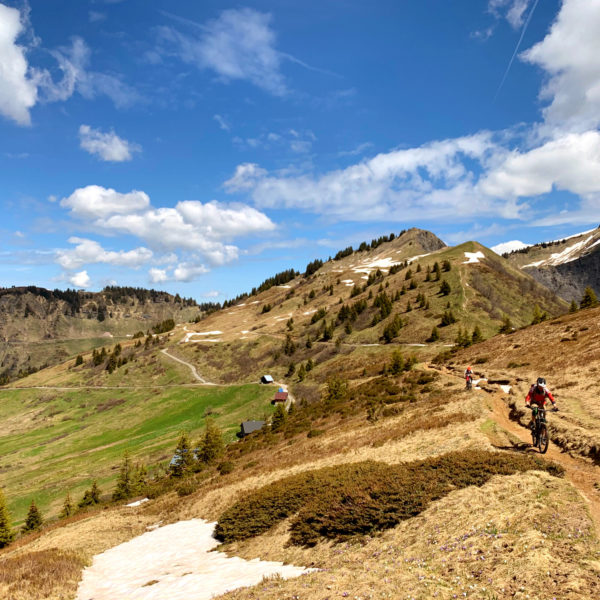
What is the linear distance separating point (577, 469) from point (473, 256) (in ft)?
522

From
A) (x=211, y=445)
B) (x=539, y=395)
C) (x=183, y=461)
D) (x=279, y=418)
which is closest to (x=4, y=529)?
(x=183, y=461)

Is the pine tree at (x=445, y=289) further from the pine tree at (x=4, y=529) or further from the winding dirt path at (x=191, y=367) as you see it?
the pine tree at (x=4, y=529)

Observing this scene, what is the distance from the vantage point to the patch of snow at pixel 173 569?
43.1ft

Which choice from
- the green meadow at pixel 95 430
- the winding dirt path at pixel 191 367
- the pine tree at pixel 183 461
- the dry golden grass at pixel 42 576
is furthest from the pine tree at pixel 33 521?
the winding dirt path at pixel 191 367

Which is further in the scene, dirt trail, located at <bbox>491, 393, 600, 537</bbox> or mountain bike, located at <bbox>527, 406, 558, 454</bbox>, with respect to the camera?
mountain bike, located at <bbox>527, 406, 558, 454</bbox>

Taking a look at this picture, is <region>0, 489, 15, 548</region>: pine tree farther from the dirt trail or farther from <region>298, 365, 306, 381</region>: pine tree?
<region>298, 365, 306, 381</region>: pine tree

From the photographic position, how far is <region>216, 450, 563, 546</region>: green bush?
13906 mm

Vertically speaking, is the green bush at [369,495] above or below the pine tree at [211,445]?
above

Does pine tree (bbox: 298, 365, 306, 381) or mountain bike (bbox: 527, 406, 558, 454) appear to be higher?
mountain bike (bbox: 527, 406, 558, 454)

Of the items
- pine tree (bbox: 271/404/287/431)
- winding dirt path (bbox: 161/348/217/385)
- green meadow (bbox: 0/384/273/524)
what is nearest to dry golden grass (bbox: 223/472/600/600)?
pine tree (bbox: 271/404/287/431)

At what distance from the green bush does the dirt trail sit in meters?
0.89

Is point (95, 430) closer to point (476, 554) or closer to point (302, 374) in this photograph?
point (302, 374)

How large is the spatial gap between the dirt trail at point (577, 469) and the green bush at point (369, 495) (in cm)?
89

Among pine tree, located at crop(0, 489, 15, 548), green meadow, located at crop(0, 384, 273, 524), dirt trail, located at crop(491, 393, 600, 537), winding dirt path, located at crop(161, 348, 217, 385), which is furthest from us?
winding dirt path, located at crop(161, 348, 217, 385)
